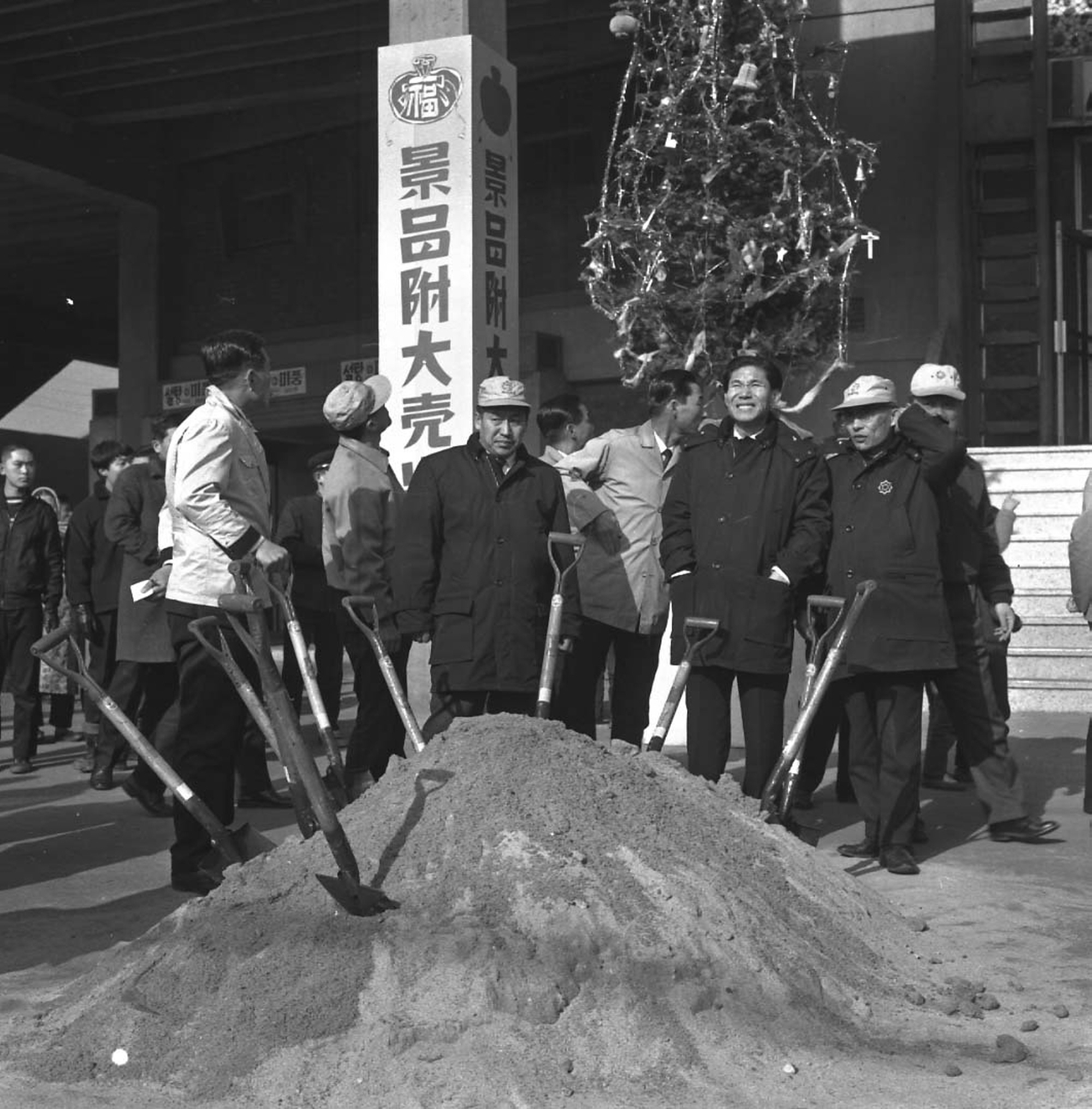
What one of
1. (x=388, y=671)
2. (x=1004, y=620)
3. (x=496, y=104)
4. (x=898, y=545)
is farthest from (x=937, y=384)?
(x=496, y=104)

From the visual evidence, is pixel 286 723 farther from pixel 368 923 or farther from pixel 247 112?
pixel 247 112

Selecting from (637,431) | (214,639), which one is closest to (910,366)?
(637,431)

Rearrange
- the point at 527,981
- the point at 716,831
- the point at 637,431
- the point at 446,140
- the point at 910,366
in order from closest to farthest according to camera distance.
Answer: the point at 527,981 < the point at 716,831 < the point at 637,431 < the point at 446,140 < the point at 910,366

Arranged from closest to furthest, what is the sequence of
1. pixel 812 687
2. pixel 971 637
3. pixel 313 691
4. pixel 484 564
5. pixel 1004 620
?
pixel 313 691
pixel 812 687
pixel 484 564
pixel 971 637
pixel 1004 620

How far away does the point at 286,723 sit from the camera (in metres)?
4.45

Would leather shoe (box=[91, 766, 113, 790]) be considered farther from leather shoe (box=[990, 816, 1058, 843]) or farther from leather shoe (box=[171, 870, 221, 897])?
leather shoe (box=[990, 816, 1058, 843])

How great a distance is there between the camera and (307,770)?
445cm

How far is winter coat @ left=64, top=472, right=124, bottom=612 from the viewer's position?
942 cm

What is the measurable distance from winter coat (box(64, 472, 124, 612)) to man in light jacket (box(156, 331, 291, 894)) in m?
3.55

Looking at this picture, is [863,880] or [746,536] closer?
[863,880]

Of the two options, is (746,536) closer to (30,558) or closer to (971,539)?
(971,539)

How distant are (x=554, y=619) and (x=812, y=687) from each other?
103 cm

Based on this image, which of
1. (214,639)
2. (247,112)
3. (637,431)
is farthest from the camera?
(247,112)

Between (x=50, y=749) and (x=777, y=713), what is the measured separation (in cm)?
621
